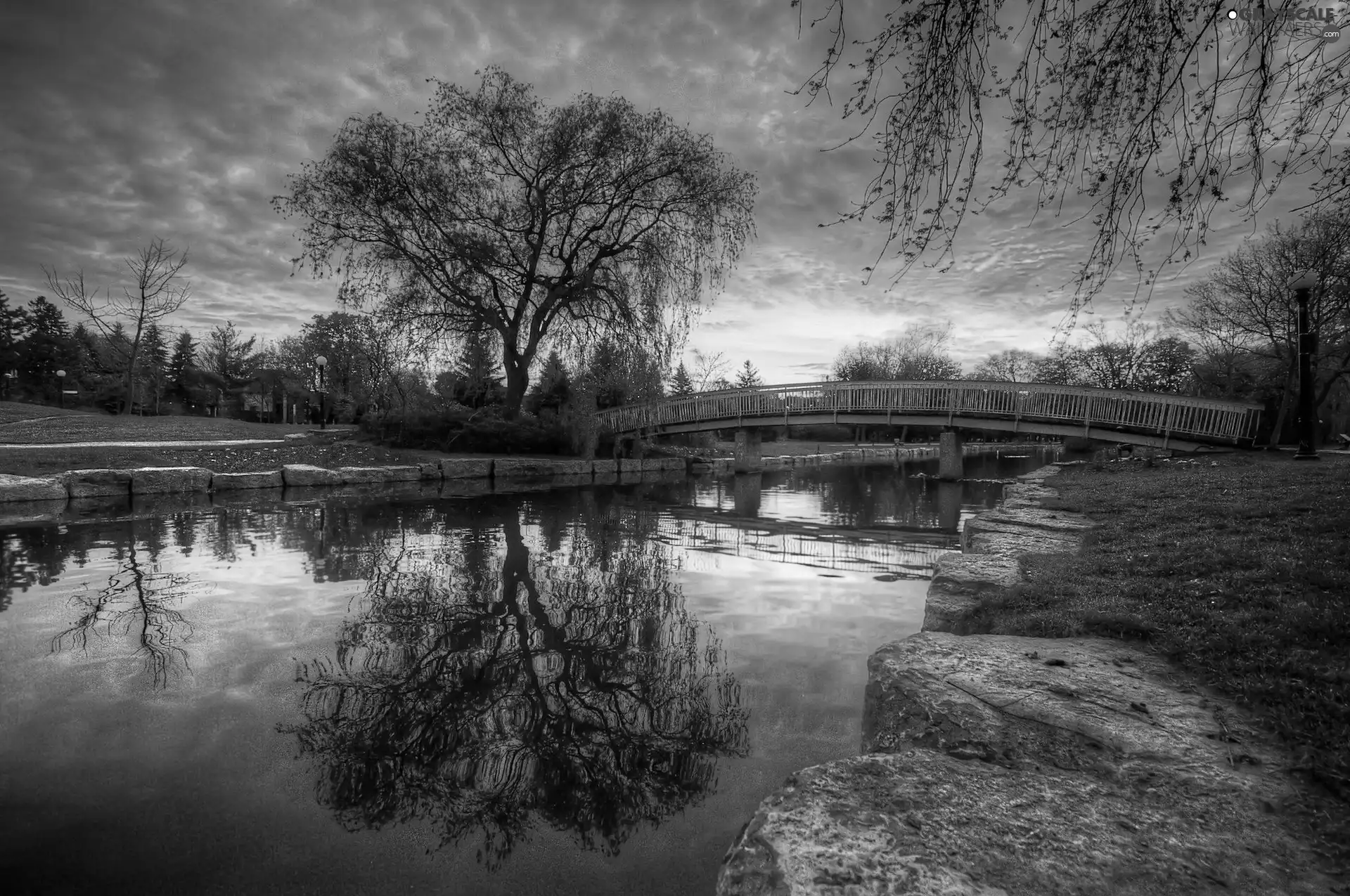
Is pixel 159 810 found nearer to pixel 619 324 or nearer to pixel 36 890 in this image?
pixel 36 890

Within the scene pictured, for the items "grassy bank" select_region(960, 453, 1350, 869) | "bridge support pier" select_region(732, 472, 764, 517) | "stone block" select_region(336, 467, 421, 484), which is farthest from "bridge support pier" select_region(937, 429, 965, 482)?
"stone block" select_region(336, 467, 421, 484)

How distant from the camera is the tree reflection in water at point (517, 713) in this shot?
6.58 ft

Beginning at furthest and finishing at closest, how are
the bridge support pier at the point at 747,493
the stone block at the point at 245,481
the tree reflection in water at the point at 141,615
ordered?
the stone block at the point at 245,481 → the bridge support pier at the point at 747,493 → the tree reflection in water at the point at 141,615

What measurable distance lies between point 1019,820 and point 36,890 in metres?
2.52

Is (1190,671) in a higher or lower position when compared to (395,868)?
higher

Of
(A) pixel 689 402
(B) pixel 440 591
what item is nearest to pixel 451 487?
(B) pixel 440 591

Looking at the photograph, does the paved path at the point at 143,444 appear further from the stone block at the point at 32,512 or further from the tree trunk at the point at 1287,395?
the tree trunk at the point at 1287,395

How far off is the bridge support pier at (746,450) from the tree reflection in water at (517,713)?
19.6 m

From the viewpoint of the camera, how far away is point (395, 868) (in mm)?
1727

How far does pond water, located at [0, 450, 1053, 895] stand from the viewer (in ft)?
5.84

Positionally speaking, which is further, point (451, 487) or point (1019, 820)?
point (451, 487)

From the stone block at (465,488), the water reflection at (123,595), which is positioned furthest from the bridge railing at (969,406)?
the water reflection at (123,595)

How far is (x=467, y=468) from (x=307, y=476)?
13.3 ft

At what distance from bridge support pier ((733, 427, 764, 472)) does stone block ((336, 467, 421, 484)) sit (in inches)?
501
